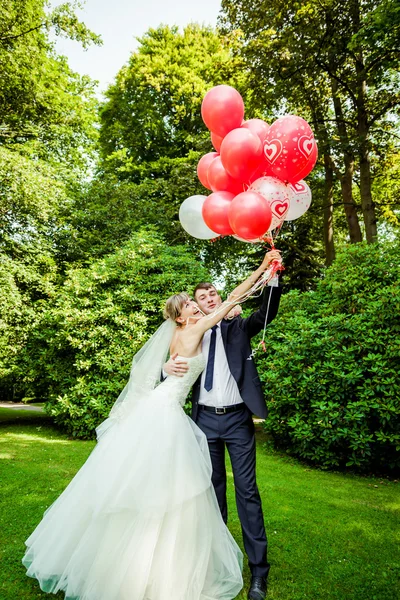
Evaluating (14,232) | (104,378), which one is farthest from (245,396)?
(14,232)

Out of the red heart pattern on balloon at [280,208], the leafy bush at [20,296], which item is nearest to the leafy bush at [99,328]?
the leafy bush at [20,296]

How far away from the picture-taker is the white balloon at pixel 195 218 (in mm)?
3916

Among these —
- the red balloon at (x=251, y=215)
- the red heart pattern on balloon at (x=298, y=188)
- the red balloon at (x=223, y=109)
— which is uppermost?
the red balloon at (x=223, y=109)

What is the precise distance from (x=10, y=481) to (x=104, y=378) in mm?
3143

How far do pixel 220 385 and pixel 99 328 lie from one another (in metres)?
5.54

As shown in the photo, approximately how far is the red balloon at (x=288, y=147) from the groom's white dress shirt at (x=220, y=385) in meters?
1.41

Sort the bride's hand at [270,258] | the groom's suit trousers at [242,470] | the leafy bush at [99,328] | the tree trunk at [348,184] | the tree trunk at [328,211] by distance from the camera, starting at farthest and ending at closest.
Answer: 1. the tree trunk at [328,211]
2. the tree trunk at [348,184]
3. the leafy bush at [99,328]
4. the bride's hand at [270,258]
5. the groom's suit trousers at [242,470]

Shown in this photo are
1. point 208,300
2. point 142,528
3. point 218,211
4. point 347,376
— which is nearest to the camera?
point 142,528

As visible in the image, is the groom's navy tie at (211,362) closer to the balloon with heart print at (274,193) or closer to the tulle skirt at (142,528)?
the tulle skirt at (142,528)

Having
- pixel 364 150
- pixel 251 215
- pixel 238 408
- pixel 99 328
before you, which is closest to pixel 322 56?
pixel 364 150

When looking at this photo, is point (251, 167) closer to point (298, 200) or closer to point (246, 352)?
point (298, 200)

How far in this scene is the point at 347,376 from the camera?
5.82 metres

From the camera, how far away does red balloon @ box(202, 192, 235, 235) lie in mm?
3383

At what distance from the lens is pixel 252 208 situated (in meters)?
2.99
